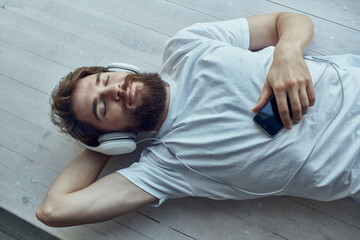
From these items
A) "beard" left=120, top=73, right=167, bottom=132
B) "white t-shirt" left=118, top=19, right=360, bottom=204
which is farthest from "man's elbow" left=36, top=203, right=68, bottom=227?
"beard" left=120, top=73, right=167, bottom=132

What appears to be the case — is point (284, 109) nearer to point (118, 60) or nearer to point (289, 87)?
point (289, 87)

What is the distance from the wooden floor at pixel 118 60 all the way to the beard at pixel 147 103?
0.76 feet

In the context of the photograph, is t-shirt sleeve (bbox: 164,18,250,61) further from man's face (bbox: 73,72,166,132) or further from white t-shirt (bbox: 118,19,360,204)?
man's face (bbox: 73,72,166,132)

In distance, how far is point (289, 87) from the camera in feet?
2.95

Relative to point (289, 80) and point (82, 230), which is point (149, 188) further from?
point (289, 80)

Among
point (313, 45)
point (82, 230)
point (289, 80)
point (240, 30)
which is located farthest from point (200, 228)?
point (313, 45)

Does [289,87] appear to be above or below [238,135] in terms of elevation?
above

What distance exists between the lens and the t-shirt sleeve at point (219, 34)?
1.11 m

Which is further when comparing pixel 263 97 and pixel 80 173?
pixel 80 173

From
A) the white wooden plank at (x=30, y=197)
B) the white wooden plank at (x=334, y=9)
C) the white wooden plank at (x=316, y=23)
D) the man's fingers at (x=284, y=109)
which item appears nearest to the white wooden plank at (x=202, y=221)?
the white wooden plank at (x=30, y=197)

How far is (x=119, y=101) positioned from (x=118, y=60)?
0.35 metres

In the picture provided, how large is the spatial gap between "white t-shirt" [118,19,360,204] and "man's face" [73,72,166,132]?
0.08 metres

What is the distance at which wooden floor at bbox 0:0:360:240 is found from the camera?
115cm

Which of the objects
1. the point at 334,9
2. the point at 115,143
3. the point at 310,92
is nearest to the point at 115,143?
the point at 115,143
